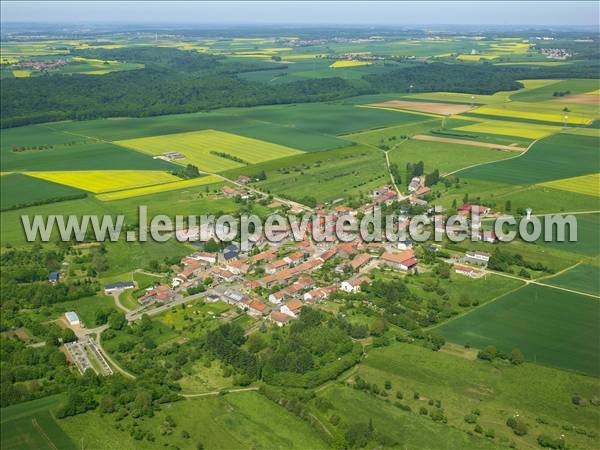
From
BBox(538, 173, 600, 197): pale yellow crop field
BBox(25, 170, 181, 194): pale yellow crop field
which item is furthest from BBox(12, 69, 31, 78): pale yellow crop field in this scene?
BBox(538, 173, 600, 197): pale yellow crop field

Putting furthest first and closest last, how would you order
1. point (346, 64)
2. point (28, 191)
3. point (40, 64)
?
1. point (346, 64)
2. point (40, 64)
3. point (28, 191)

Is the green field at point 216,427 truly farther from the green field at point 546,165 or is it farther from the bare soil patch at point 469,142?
the bare soil patch at point 469,142

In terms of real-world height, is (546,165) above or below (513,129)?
below

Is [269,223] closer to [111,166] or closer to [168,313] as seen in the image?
[168,313]

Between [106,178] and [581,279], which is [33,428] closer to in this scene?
[581,279]

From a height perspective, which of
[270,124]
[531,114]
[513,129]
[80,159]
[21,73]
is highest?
[21,73]

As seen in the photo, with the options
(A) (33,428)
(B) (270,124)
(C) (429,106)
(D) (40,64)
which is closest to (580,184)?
(B) (270,124)

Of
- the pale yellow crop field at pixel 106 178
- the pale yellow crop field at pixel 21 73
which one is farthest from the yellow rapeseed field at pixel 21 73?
the pale yellow crop field at pixel 106 178

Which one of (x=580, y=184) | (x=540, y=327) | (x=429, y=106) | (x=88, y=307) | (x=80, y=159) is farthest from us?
(x=429, y=106)

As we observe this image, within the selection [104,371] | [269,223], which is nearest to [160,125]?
[269,223]
